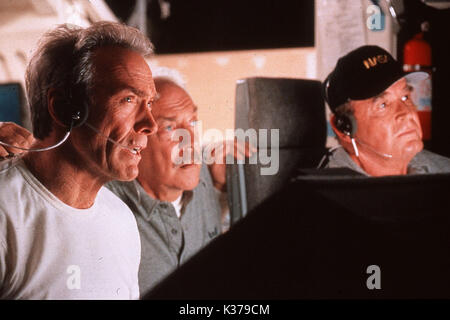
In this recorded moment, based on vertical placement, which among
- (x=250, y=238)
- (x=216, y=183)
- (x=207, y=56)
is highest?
(x=207, y=56)

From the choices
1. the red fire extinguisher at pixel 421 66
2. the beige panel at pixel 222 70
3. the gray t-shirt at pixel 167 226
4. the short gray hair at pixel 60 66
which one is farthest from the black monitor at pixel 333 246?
the short gray hair at pixel 60 66

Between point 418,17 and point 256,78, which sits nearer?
point 256,78

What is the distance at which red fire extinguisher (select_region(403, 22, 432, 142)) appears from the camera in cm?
132

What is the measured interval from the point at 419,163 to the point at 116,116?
0.86m

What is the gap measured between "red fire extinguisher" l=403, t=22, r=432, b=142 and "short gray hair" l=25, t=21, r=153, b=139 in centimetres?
92

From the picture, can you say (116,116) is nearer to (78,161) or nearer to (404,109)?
(78,161)

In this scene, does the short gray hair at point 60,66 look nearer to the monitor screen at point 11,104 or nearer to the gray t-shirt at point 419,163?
the monitor screen at point 11,104

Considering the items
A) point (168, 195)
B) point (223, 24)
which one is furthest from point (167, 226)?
point (223, 24)

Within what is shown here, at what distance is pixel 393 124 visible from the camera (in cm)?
130

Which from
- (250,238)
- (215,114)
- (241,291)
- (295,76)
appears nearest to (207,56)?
(215,114)

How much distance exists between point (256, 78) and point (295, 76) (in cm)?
12

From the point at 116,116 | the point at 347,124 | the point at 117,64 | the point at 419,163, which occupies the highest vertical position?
the point at 117,64

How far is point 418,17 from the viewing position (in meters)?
1.47
